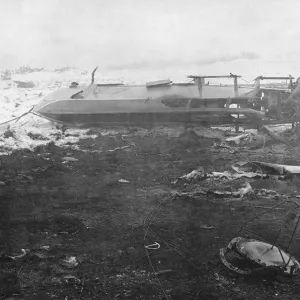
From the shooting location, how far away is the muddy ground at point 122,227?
11.1 feet

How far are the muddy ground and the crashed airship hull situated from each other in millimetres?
3127

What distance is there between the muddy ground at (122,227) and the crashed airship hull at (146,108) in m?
3.13

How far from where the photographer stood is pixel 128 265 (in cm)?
373

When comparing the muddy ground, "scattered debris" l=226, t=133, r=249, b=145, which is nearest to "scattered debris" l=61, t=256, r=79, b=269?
the muddy ground

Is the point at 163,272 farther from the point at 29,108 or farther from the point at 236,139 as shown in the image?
the point at 29,108

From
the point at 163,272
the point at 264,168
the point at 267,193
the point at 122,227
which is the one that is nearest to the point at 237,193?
the point at 267,193

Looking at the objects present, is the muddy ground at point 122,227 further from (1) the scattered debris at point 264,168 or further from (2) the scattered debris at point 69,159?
(1) the scattered debris at point 264,168

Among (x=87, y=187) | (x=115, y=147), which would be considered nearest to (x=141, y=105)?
(x=115, y=147)

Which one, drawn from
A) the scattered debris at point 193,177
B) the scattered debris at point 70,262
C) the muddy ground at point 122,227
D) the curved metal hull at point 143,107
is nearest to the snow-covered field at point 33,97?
the curved metal hull at point 143,107

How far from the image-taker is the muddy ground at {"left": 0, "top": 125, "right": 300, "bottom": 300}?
A: 133 inches

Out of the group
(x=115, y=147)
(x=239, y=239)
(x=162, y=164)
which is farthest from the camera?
(x=115, y=147)

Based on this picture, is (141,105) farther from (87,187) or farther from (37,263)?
(37,263)

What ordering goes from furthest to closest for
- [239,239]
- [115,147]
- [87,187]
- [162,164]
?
[115,147] → [162,164] → [87,187] → [239,239]

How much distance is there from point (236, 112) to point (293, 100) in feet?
5.80
